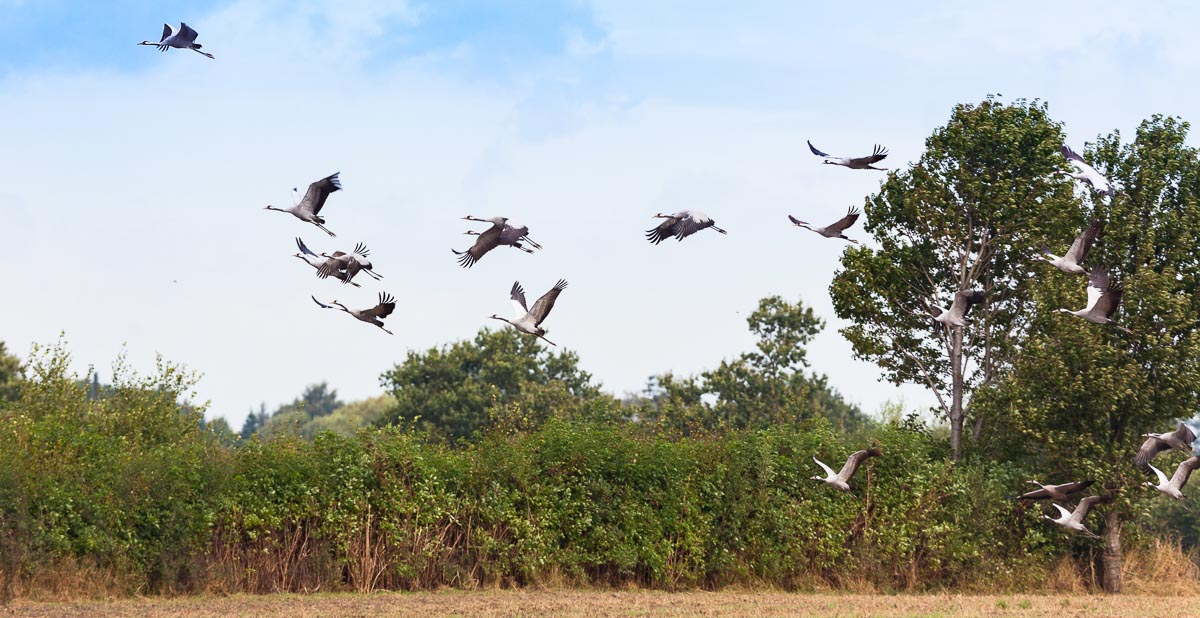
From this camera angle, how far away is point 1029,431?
23.1 meters

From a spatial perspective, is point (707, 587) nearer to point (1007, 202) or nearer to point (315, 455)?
point (315, 455)

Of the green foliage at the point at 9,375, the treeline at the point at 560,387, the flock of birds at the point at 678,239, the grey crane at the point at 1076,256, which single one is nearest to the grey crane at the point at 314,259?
the flock of birds at the point at 678,239

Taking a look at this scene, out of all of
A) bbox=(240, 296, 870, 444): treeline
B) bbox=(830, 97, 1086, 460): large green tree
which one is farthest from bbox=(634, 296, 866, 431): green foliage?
bbox=(830, 97, 1086, 460): large green tree

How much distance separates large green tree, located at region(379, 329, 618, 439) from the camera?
5494 centimetres

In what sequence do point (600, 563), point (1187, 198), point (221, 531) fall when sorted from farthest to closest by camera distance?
point (1187, 198) → point (600, 563) → point (221, 531)

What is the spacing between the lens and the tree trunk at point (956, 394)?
25.0 meters

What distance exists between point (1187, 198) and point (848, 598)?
33.5ft

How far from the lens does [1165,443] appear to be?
2052cm

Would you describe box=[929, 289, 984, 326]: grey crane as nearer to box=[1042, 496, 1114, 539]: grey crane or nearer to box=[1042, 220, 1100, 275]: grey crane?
box=[1042, 220, 1100, 275]: grey crane

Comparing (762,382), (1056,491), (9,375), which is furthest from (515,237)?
(9,375)

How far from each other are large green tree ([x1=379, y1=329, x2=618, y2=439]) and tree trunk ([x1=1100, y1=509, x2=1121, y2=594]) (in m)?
30.7

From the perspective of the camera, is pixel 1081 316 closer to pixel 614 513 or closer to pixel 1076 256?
pixel 1076 256

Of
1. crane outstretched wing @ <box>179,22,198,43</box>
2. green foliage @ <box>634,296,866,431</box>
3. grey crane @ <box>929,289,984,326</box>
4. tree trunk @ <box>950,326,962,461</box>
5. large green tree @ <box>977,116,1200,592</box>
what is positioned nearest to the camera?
crane outstretched wing @ <box>179,22,198,43</box>

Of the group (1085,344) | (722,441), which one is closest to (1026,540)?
(1085,344)
